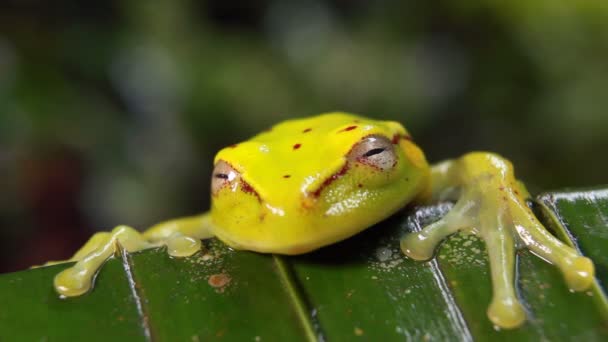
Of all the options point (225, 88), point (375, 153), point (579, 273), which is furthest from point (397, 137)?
point (225, 88)

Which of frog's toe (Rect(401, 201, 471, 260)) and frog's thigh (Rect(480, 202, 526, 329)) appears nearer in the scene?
frog's thigh (Rect(480, 202, 526, 329))

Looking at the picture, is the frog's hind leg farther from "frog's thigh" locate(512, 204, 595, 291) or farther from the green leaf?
"frog's thigh" locate(512, 204, 595, 291)

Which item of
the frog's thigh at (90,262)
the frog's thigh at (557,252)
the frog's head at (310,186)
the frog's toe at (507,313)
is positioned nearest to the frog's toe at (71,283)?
the frog's thigh at (90,262)

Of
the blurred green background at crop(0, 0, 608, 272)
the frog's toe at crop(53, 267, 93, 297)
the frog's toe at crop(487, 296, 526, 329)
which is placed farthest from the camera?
the blurred green background at crop(0, 0, 608, 272)

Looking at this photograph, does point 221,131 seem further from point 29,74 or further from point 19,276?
point 19,276

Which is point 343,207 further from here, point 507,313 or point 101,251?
point 101,251

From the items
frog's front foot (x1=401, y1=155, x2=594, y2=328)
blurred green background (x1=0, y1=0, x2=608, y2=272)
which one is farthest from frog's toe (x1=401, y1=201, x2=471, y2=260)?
blurred green background (x1=0, y1=0, x2=608, y2=272)

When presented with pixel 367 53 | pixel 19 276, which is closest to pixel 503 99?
pixel 367 53
